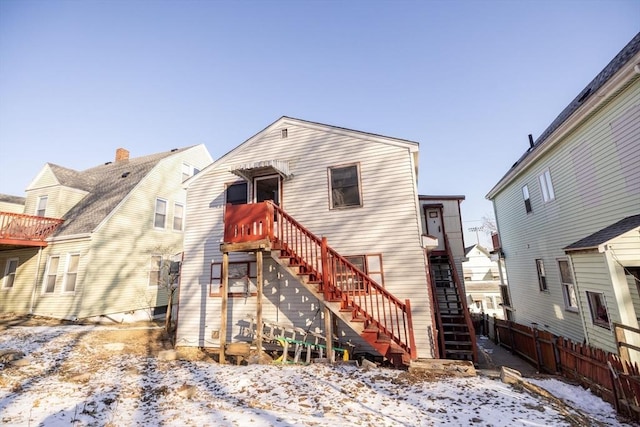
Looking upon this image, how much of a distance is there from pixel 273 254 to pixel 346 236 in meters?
2.74

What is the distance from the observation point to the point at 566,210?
11234 mm

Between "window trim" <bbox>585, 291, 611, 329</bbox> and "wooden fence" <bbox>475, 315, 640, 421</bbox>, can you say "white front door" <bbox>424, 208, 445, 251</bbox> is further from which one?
"window trim" <bbox>585, 291, 611, 329</bbox>

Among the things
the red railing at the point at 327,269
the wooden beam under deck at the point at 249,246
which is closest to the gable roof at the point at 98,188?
the wooden beam under deck at the point at 249,246

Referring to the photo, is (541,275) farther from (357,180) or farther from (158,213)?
(158,213)

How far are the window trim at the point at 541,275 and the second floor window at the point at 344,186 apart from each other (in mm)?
9861

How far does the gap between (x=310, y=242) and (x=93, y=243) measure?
41.4 ft

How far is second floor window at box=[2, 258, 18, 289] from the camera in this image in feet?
54.5

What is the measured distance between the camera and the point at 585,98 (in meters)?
10.6

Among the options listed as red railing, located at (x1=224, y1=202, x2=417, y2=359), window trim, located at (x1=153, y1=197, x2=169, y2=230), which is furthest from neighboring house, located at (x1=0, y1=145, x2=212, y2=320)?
red railing, located at (x1=224, y1=202, x2=417, y2=359)

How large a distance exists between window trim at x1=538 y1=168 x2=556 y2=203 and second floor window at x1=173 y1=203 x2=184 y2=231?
817 inches

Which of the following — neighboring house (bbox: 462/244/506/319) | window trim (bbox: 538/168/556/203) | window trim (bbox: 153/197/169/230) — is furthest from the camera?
neighboring house (bbox: 462/244/506/319)

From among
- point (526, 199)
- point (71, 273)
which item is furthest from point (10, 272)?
point (526, 199)

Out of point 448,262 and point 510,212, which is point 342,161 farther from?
point 510,212

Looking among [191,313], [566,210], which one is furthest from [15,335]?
[566,210]
